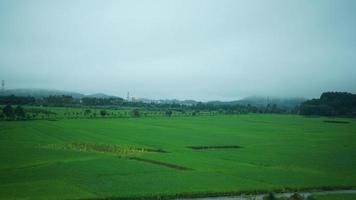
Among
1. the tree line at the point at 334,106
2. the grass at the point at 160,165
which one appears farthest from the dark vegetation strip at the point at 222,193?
the tree line at the point at 334,106

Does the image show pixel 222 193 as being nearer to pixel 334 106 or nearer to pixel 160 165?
pixel 160 165

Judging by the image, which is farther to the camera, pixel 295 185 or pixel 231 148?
pixel 231 148

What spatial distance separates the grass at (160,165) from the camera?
2730 cm

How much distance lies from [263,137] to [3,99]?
10172 cm

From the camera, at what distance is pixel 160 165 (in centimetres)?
3747

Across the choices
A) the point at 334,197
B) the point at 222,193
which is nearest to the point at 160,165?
the point at 222,193

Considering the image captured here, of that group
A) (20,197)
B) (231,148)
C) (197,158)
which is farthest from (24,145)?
(20,197)

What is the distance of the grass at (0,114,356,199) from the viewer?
27297 mm

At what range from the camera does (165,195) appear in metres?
25.9

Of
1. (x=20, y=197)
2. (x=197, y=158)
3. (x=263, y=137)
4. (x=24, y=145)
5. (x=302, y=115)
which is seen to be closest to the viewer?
(x=20, y=197)

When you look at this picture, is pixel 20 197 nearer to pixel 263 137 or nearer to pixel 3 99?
pixel 263 137

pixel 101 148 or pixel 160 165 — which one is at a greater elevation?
pixel 101 148

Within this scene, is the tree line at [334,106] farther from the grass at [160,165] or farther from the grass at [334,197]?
the grass at [334,197]

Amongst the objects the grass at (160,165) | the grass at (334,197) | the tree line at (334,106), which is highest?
the tree line at (334,106)
